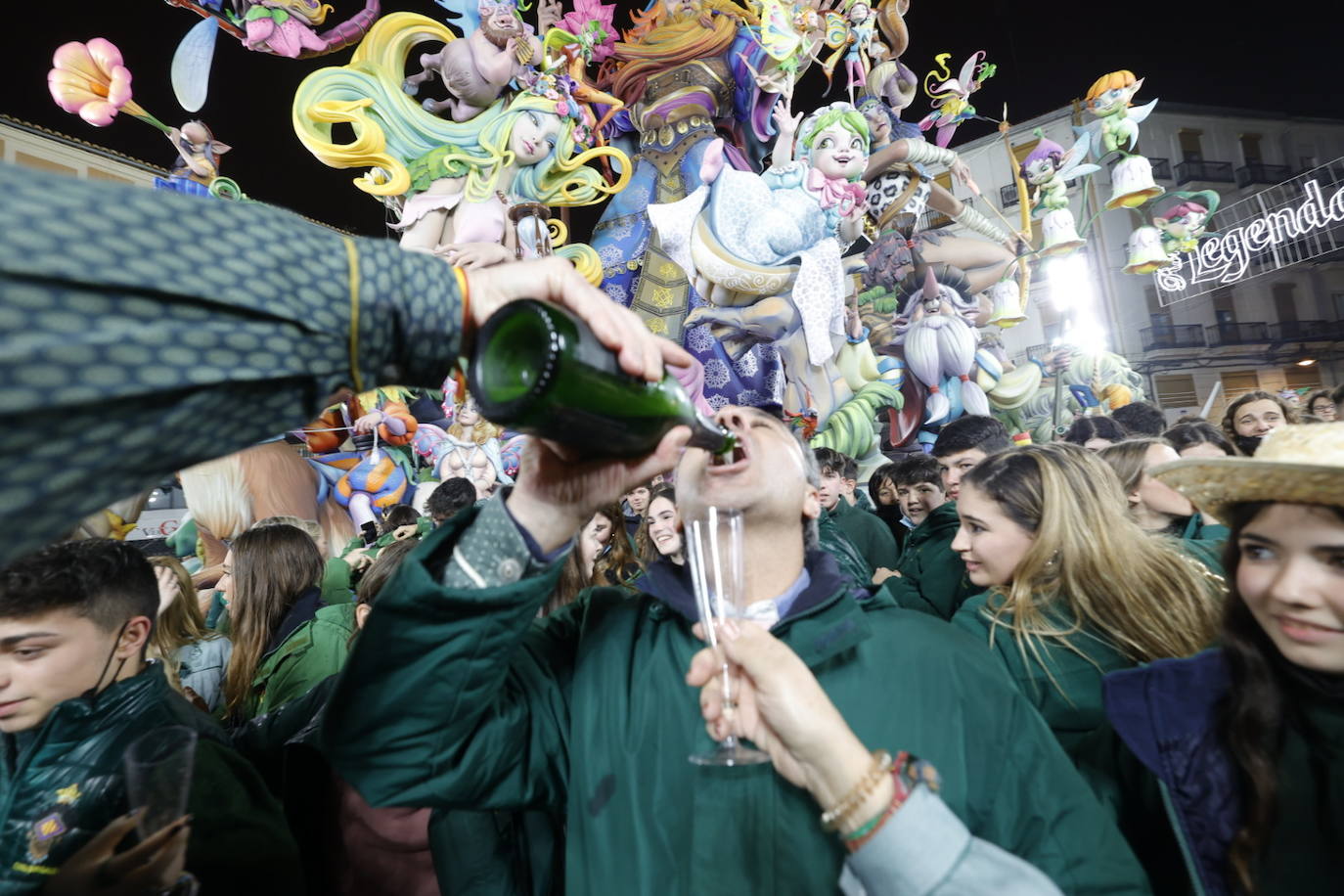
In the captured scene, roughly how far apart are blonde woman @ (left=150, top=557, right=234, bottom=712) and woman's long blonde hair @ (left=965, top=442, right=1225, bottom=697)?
8.64 feet

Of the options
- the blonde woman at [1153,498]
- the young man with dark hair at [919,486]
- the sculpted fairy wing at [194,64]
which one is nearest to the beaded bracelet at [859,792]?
the blonde woman at [1153,498]

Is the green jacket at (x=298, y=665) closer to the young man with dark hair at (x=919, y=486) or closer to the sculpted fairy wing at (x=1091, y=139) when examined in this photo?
the young man with dark hair at (x=919, y=486)

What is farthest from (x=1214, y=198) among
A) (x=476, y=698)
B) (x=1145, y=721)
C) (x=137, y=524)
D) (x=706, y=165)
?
(x=137, y=524)

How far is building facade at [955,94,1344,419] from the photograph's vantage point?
21.0 meters

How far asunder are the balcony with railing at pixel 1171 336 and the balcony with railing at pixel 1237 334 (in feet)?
1.63

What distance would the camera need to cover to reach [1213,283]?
2041 cm

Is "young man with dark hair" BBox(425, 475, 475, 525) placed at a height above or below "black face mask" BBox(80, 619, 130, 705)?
above

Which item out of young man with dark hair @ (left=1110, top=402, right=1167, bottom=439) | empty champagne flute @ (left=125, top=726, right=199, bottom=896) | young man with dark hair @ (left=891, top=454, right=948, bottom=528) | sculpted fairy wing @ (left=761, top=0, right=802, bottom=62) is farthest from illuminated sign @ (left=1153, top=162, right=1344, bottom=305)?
empty champagne flute @ (left=125, top=726, right=199, bottom=896)

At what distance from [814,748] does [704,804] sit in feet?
0.88

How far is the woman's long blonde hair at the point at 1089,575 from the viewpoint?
5.94 ft

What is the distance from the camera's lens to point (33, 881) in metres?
1.22

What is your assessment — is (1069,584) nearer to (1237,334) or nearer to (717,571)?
(717,571)

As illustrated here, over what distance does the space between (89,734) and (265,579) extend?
1.60 m

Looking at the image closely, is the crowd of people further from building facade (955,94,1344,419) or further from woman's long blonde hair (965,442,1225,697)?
building facade (955,94,1344,419)
